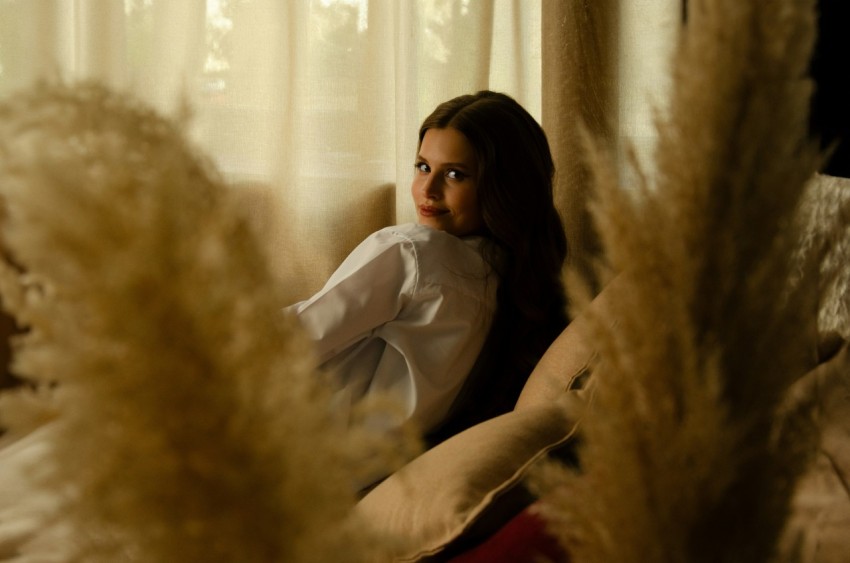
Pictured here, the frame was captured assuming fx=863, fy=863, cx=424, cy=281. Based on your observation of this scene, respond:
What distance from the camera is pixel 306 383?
292 mm

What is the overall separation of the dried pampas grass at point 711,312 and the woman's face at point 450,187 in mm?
1667

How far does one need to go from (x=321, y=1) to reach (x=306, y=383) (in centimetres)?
232

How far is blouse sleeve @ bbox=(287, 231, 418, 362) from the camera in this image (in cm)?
175

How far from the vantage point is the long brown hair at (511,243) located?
6.16ft

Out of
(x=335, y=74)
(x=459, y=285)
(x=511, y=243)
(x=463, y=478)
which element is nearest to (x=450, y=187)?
(x=511, y=243)

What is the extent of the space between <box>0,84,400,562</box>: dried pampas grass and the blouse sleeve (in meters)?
1.41

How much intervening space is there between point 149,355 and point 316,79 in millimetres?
2292

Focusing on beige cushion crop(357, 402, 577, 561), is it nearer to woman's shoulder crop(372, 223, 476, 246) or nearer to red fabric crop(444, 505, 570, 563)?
red fabric crop(444, 505, 570, 563)

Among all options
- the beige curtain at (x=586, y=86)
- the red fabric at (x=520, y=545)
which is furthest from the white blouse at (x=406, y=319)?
the red fabric at (x=520, y=545)

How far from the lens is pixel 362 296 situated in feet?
5.87

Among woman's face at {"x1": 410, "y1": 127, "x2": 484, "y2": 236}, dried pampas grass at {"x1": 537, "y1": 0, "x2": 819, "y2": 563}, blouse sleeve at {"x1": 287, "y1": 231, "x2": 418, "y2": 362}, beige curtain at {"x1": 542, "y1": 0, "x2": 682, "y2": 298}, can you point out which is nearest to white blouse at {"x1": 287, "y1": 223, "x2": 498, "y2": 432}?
blouse sleeve at {"x1": 287, "y1": 231, "x2": 418, "y2": 362}

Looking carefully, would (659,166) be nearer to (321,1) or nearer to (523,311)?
(523,311)

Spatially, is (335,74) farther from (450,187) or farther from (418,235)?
(418,235)

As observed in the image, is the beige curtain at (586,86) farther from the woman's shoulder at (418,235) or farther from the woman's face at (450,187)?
the woman's shoulder at (418,235)
